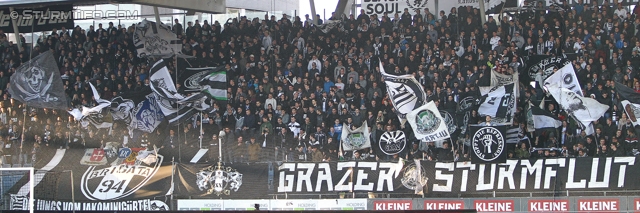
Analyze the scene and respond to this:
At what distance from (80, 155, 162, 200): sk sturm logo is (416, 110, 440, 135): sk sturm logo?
5788mm

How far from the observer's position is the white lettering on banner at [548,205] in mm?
16484

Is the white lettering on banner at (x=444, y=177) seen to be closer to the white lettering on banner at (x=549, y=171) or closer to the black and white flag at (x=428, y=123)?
the black and white flag at (x=428, y=123)

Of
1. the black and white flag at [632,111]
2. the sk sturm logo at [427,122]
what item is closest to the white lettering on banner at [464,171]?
the sk sturm logo at [427,122]

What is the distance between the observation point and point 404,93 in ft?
62.6

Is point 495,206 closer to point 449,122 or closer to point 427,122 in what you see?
point 449,122

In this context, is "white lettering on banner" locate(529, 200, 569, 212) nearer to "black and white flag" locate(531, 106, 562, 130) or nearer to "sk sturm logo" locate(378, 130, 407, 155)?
"black and white flag" locate(531, 106, 562, 130)

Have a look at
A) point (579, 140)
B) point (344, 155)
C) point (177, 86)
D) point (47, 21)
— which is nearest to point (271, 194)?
point (344, 155)

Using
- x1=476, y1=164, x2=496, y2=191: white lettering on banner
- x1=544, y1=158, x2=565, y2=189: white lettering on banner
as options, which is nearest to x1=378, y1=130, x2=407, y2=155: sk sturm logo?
x1=476, y1=164, x2=496, y2=191: white lettering on banner

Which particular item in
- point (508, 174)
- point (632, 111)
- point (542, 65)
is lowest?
point (508, 174)

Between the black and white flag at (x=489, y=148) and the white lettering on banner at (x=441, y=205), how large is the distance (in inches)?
38.2

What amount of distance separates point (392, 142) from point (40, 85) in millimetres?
9442

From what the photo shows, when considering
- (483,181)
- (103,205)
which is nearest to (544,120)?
(483,181)

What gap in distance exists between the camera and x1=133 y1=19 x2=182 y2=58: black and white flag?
75.4ft

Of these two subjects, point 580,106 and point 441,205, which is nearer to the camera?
point 441,205
